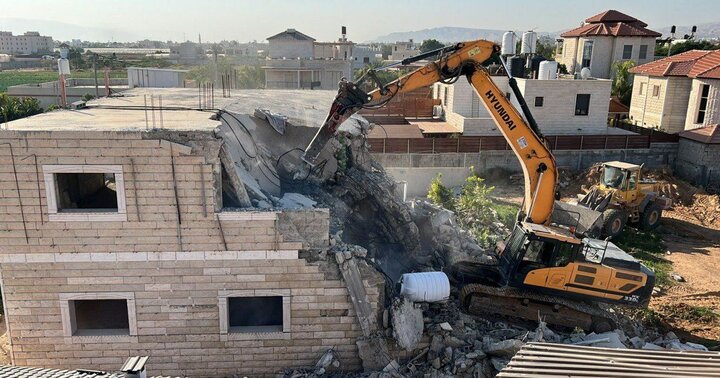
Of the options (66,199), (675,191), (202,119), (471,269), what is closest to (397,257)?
(471,269)

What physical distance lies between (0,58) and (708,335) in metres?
118

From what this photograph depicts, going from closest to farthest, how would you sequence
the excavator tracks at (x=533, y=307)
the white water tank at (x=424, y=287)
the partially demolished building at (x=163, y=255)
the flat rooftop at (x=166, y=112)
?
the partially demolished building at (x=163, y=255)
the flat rooftop at (x=166, y=112)
the white water tank at (x=424, y=287)
the excavator tracks at (x=533, y=307)

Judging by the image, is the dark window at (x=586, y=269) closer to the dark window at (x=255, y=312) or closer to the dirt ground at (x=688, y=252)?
the dirt ground at (x=688, y=252)

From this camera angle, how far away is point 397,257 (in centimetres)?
1392

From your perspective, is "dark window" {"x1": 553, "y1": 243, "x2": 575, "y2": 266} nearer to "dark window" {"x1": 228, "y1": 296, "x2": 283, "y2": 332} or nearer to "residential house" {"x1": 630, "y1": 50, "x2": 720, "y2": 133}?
"dark window" {"x1": 228, "y1": 296, "x2": 283, "y2": 332}

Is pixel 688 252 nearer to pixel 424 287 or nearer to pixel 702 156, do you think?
pixel 702 156

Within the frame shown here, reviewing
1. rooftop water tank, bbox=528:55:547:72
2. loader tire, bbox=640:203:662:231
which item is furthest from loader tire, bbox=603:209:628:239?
rooftop water tank, bbox=528:55:547:72

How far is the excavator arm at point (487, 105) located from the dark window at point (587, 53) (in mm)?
33123

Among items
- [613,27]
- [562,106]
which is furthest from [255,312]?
[613,27]

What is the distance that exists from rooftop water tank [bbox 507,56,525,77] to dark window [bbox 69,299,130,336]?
80.1ft

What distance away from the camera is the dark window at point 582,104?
29594 millimetres

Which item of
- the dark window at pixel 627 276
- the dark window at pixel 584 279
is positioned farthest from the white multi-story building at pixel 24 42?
the dark window at pixel 627 276

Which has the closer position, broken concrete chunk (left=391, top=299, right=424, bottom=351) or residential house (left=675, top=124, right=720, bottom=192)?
broken concrete chunk (left=391, top=299, right=424, bottom=351)

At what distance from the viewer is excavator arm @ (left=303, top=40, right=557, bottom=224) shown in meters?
11.6
